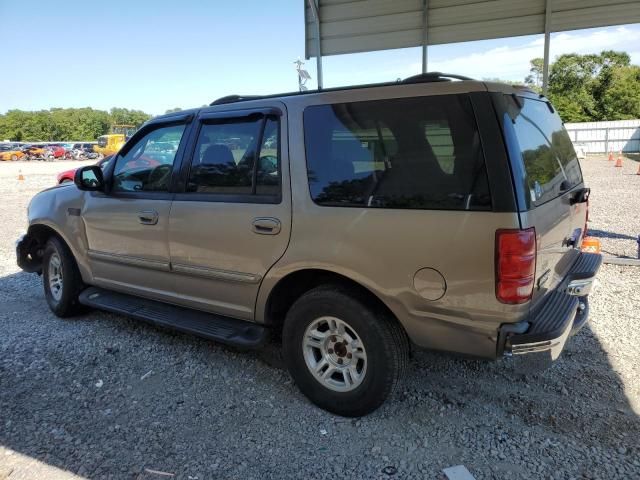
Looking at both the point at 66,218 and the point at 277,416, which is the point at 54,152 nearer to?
the point at 66,218

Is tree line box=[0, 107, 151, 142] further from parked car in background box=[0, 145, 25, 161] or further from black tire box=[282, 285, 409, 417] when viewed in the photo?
black tire box=[282, 285, 409, 417]

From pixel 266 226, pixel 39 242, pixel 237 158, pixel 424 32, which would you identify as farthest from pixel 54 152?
pixel 266 226

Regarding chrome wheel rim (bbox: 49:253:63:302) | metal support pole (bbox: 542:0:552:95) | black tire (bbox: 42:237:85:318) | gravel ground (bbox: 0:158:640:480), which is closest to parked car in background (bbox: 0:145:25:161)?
chrome wheel rim (bbox: 49:253:63:302)

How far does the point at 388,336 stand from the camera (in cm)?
285

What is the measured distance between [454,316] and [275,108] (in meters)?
1.77

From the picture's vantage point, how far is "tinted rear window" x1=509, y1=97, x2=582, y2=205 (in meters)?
2.66

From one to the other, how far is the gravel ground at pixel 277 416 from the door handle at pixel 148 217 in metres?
1.10

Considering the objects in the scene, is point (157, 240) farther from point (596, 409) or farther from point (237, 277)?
point (596, 409)

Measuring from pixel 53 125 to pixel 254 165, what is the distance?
10534 cm

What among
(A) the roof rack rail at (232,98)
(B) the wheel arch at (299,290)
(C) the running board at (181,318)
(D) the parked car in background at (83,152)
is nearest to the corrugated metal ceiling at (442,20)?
(A) the roof rack rail at (232,98)

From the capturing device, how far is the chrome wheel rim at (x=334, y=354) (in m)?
3.00

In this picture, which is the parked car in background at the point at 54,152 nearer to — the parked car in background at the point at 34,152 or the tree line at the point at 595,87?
the parked car in background at the point at 34,152

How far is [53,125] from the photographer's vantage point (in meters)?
93.5

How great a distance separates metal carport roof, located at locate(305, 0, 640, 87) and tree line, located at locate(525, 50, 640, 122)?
38472mm
